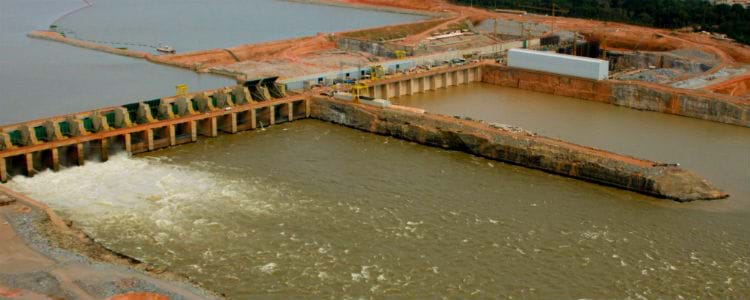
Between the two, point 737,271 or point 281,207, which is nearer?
point 737,271

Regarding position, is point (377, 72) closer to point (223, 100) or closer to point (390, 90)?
point (390, 90)

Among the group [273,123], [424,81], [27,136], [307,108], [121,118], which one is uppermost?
[121,118]

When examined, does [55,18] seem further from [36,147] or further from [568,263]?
[568,263]

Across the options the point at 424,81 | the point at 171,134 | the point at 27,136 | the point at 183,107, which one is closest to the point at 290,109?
the point at 183,107

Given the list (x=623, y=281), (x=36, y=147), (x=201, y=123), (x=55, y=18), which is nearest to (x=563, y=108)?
(x=201, y=123)

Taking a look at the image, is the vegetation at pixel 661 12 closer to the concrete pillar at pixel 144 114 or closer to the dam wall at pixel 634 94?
the dam wall at pixel 634 94

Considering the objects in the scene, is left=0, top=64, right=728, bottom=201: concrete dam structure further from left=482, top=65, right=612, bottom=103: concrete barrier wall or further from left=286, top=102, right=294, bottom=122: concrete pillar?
left=482, top=65, right=612, bottom=103: concrete barrier wall
